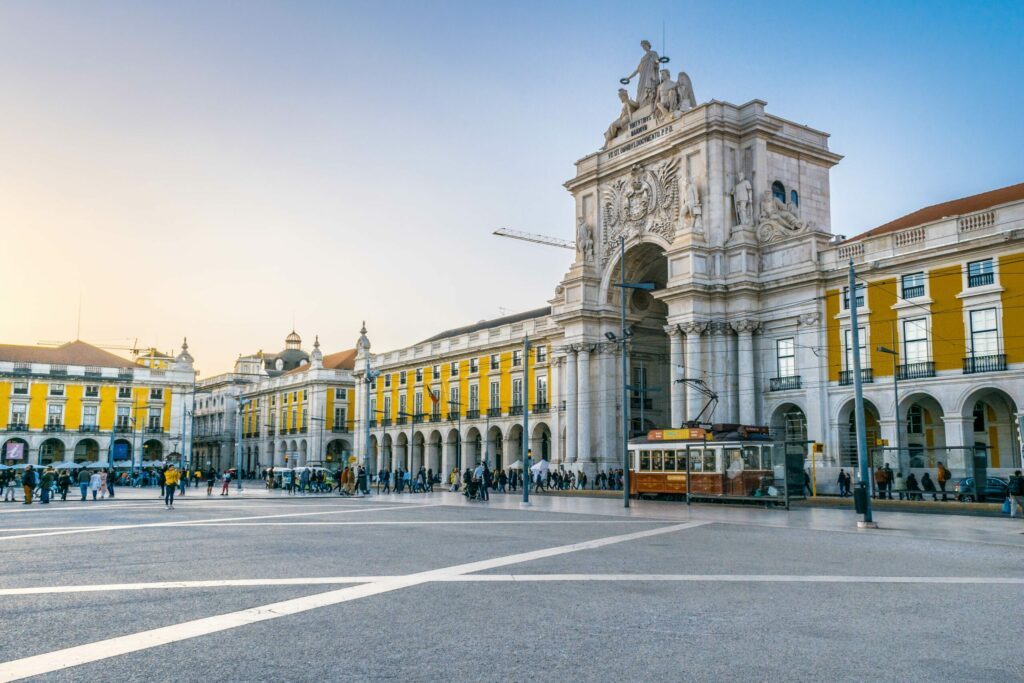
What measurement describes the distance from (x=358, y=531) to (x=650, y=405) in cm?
3895

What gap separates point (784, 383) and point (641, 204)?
1340cm

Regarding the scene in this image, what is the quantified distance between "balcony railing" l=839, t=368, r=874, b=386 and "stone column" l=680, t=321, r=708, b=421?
6.89 m

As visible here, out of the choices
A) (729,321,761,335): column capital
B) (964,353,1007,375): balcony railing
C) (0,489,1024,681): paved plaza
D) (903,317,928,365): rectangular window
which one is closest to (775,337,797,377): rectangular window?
(729,321,761,335): column capital

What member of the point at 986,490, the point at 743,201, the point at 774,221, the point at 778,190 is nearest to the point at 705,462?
the point at 986,490

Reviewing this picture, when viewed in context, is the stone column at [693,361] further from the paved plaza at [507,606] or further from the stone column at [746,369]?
the paved plaza at [507,606]

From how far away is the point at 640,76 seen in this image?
2012 inches

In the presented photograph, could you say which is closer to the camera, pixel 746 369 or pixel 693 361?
pixel 746 369

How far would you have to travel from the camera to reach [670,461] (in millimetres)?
34438

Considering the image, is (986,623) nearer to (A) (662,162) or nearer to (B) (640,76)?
(A) (662,162)

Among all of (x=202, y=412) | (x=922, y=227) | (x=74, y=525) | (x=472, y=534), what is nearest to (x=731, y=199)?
(x=922, y=227)

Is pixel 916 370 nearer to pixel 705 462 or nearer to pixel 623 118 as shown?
pixel 705 462

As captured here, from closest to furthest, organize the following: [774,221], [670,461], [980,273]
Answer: [670,461]
[980,273]
[774,221]

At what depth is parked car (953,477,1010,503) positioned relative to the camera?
98.2 ft

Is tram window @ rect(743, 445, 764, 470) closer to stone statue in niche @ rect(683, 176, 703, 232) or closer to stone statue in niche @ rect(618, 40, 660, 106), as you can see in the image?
stone statue in niche @ rect(683, 176, 703, 232)
